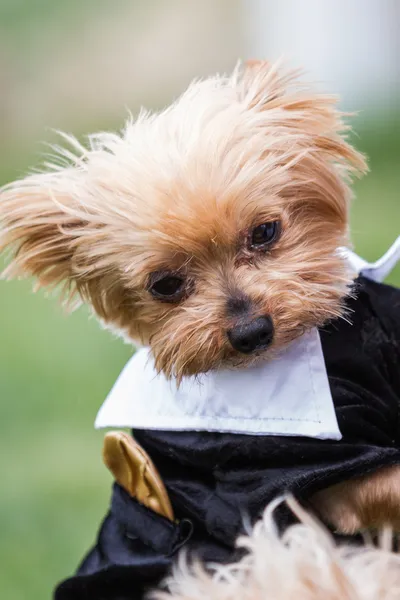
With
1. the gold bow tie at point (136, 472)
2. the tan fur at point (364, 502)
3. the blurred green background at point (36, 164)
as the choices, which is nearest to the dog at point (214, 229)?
the tan fur at point (364, 502)

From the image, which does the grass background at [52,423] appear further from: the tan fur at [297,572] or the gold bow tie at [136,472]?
the tan fur at [297,572]

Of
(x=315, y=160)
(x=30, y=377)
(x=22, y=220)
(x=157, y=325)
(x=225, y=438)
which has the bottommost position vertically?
(x=30, y=377)

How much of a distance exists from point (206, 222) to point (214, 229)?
0.02m

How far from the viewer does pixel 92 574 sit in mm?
1654

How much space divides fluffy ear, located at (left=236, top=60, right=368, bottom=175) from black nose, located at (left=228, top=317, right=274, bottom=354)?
1.28 feet

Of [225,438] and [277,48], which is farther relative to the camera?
[277,48]

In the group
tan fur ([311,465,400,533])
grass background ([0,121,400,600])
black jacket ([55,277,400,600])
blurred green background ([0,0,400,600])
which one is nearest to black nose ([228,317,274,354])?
black jacket ([55,277,400,600])

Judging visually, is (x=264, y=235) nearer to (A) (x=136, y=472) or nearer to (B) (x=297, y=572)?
(A) (x=136, y=472)

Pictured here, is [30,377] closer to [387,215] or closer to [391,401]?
[387,215]

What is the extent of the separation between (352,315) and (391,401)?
18 centimetres

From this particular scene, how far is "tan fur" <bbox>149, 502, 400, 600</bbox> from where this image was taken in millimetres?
1199

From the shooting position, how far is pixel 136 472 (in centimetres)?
169

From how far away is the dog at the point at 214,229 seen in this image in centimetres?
160

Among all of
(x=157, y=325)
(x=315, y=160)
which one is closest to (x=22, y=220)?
(x=157, y=325)
